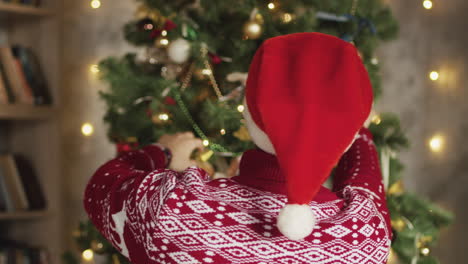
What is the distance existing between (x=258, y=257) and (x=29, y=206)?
1639mm

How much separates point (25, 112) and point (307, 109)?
65.6 inches

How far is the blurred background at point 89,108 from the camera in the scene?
1.55 m

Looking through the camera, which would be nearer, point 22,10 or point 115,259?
point 115,259

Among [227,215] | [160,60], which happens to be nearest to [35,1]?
[160,60]

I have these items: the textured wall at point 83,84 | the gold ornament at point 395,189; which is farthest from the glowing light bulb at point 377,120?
the textured wall at point 83,84

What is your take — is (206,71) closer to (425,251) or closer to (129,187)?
(129,187)

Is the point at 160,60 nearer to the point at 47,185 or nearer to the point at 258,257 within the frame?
the point at 258,257

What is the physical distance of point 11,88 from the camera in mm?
2016

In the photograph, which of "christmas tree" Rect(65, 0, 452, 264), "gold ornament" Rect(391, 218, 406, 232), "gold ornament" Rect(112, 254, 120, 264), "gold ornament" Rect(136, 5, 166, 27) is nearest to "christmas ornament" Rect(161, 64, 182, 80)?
"christmas tree" Rect(65, 0, 452, 264)

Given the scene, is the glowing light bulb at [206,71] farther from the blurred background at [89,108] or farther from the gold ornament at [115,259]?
the gold ornament at [115,259]

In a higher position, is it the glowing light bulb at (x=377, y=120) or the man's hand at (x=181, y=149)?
the man's hand at (x=181, y=149)

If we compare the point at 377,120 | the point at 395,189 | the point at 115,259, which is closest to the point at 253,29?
the point at 377,120

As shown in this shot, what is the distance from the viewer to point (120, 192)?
81 cm

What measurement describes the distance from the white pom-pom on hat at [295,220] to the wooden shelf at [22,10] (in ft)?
5.67
